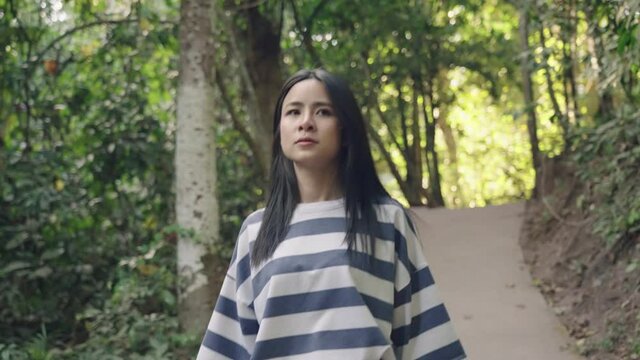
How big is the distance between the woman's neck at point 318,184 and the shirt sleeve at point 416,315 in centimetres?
23

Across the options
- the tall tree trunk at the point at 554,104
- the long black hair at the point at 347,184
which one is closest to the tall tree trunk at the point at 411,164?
the tall tree trunk at the point at 554,104

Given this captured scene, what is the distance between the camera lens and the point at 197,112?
20.4ft

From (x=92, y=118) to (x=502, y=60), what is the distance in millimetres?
7656

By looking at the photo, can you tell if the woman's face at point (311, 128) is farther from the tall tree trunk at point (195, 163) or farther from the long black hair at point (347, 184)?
the tall tree trunk at point (195, 163)

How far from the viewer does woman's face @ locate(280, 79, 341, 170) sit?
2668mm

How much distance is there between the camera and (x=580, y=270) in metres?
7.52

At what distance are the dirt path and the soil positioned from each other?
0.13m

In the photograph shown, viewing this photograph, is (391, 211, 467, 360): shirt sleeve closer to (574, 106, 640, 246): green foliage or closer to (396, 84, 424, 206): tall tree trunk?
Answer: (574, 106, 640, 246): green foliage

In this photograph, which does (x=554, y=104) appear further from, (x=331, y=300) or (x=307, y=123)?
(x=331, y=300)

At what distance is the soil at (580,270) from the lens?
6.07 m

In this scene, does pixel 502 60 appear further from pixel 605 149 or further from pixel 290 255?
pixel 290 255

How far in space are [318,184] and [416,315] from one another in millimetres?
498

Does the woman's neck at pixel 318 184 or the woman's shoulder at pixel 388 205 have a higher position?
the woman's neck at pixel 318 184

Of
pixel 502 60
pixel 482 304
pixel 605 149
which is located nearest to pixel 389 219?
pixel 482 304
